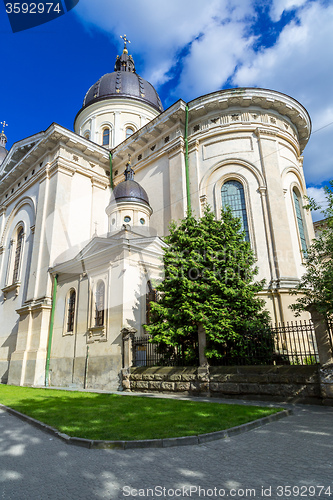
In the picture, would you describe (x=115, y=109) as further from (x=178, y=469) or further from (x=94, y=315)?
(x=178, y=469)

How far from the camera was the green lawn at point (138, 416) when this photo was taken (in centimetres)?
614

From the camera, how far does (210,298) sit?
39.2 feet

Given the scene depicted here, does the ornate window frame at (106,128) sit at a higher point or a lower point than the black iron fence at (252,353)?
higher

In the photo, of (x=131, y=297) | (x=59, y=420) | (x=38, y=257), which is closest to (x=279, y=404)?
(x=59, y=420)

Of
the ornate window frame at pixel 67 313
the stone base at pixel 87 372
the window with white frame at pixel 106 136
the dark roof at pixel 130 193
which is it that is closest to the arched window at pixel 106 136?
the window with white frame at pixel 106 136

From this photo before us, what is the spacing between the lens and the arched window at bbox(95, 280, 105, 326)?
16078 millimetres

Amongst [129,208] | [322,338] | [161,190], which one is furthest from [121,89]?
[322,338]

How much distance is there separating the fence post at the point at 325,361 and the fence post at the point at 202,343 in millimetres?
3732

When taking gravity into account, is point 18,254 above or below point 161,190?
below

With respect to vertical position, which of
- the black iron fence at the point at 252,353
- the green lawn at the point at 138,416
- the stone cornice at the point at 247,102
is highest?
the stone cornice at the point at 247,102

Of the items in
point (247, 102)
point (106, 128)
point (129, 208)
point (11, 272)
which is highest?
point (106, 128)

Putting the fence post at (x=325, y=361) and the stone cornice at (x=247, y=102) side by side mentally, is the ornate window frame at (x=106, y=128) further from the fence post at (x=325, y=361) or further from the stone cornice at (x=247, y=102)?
the fence post at (x=325, y=361)

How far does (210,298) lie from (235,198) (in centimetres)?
940

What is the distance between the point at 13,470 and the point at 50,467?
0.49 meters
